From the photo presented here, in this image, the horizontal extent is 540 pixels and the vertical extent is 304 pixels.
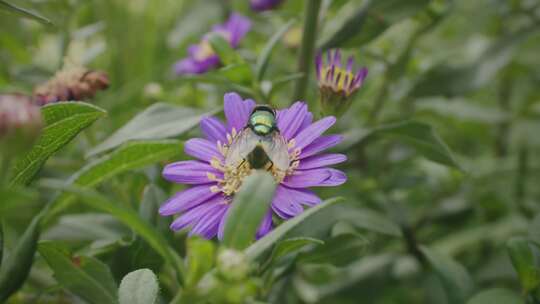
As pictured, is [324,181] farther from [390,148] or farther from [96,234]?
[390,148]

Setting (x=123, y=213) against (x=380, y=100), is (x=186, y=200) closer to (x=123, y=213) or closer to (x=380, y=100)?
(x=123, y=213)

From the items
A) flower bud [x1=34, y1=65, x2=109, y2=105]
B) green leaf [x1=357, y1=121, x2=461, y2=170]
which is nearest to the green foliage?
flower bud [x1=34, y1=65, x2=109, y2=105]

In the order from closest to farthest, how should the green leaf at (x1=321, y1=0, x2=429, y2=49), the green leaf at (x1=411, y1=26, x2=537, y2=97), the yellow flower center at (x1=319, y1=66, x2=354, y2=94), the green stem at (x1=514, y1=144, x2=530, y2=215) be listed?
1. the yellow flower center at (x1=319, y1=66, x2=354, y2=94)
2. the green leaf at (x1=321, y1=0, x2=429, y2=49)
3. the green leaf at (x1=411, y1=26, x2=537, y2=97)
4. the green stem at (x1=514, y1=144, x2=530, y2=215)

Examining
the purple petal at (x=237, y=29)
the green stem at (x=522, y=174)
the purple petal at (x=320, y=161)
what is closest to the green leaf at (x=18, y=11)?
the purple petal at (x=320, y=161)

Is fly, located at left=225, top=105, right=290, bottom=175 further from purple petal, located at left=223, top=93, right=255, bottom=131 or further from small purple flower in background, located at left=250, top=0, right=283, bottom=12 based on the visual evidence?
small purple flower in background, located at left=250, top=0, right=283, bottom=12

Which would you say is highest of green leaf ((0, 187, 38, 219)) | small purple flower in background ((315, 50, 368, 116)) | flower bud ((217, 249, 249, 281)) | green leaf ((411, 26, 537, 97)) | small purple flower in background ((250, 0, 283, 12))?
small purple flower in background ((250, 0, 283, 12))

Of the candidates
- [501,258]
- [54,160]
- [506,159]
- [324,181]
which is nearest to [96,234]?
[54,160]
